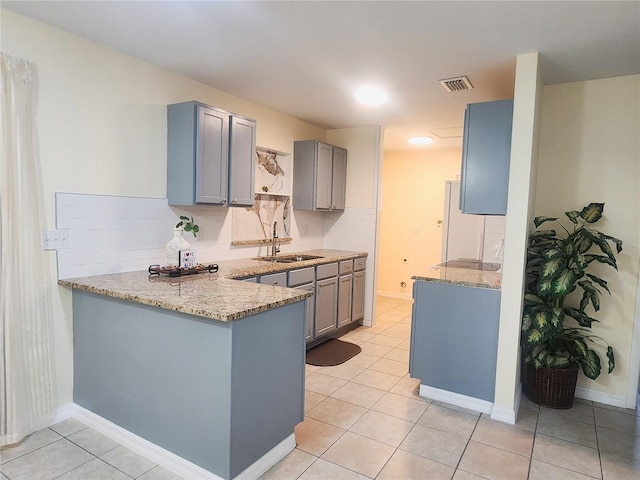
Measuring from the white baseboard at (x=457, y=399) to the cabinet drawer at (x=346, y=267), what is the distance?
64.7 inches

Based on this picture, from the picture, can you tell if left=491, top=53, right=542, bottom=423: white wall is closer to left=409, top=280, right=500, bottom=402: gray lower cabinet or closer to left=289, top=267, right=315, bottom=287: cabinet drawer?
left=409, top=280, right=500, bottom=402: gray lower cabinet

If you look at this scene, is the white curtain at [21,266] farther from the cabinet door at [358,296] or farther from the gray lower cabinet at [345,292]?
the cabinet door at [358,296]

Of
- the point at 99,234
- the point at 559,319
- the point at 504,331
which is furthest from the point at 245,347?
the point at 559,319

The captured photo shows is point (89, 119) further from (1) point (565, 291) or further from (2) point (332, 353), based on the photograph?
(1) point (565, 291)

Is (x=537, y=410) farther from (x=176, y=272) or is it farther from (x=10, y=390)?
(x=10, y=390)

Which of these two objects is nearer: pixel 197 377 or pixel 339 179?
pixel 197 377

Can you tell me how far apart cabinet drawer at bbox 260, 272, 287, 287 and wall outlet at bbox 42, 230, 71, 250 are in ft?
4.66

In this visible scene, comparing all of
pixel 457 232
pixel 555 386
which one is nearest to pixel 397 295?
pixel 457 232

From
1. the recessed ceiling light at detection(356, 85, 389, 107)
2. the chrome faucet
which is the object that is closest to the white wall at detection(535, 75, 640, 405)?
the recessed ceiling light at detection(356, 85, 389, 107)

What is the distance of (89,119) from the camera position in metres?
2.62

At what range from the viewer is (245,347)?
6.24 feet

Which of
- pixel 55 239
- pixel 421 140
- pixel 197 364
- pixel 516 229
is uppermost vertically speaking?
pixel 421 140

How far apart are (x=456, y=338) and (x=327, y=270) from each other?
1.60 m

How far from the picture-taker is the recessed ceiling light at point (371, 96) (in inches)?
134
